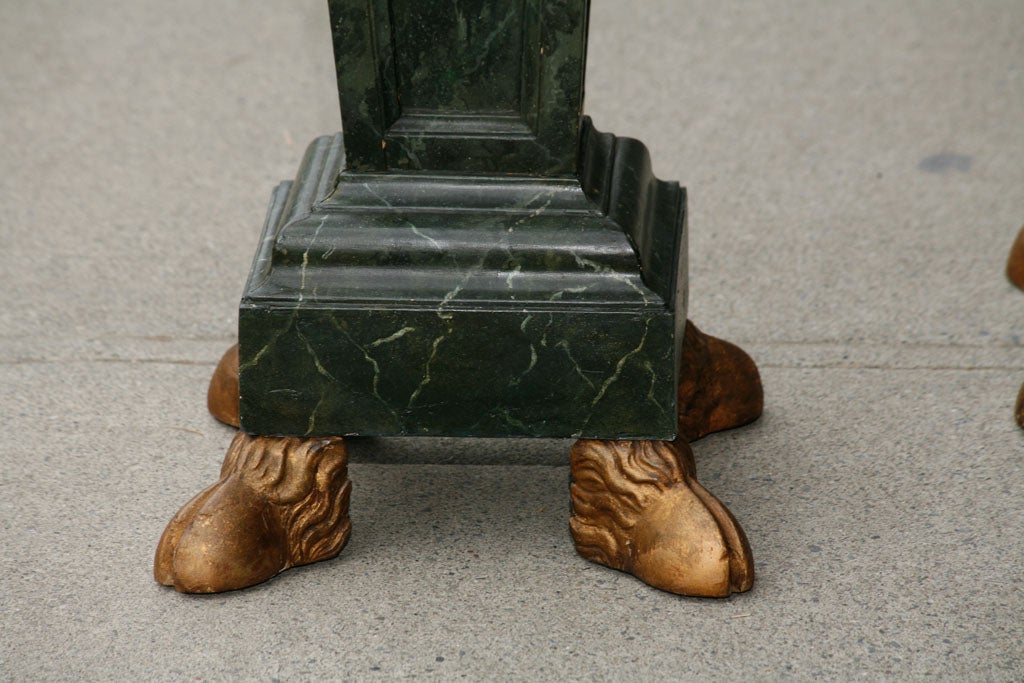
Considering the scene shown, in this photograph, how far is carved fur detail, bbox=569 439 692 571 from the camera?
2305 millimetres

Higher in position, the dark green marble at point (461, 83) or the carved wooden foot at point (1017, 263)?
the dark green marble at point (461, 83)

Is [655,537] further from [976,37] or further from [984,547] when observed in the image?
[976,37]

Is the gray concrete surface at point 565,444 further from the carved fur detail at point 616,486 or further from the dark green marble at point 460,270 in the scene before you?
the dark green marble at point 460,270

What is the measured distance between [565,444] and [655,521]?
1.59 ft

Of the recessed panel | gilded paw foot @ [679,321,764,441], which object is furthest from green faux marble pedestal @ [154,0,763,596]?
gilded paw foot @ [679,321,764,441]

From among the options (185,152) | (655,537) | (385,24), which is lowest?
(185,152)

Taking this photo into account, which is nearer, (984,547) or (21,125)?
(984,547)

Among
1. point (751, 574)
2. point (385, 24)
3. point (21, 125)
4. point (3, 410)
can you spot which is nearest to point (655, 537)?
point (751, 574)

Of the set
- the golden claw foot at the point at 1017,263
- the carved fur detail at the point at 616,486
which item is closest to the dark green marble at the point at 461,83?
the carved fur detail at the point at 616,486

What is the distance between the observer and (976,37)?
455cm

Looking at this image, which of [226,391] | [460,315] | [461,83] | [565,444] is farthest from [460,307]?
[226,391]

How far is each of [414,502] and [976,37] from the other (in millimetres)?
2847

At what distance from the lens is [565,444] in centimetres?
274

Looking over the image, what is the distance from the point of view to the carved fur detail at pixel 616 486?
7.56 feet
